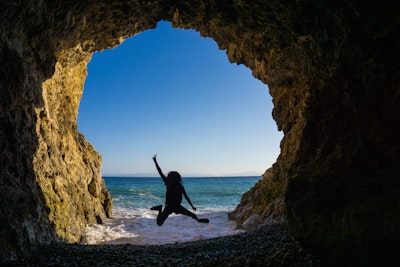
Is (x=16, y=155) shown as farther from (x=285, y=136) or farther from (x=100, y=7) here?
(x=285, y=136)

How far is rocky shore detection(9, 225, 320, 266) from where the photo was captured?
6214 millimetres

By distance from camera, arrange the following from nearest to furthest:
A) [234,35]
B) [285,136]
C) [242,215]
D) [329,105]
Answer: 1. [329,105]
2. [234,35]
3. [285,136]
4. [242,215]

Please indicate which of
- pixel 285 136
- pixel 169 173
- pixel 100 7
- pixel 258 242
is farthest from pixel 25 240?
pixel 285 136

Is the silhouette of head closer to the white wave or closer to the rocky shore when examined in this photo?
the rocky shore

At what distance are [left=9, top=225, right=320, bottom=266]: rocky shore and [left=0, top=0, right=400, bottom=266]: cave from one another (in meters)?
0.43

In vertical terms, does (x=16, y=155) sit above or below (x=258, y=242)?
above

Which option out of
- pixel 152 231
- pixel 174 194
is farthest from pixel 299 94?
pixel 152 231

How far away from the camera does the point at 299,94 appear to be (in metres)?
12.7

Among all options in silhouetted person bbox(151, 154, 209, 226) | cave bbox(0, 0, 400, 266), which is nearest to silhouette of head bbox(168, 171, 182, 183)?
silhouetted person bbox(151, 154, 209, 226)

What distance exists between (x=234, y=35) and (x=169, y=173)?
237 inches

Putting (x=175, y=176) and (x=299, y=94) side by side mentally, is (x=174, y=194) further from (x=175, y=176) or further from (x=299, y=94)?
(x=299, y=94)

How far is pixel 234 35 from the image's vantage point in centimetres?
1100

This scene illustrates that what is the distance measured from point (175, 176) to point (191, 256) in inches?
147

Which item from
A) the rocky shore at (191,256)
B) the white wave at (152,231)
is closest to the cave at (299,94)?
the rocky shore at (191,256)
